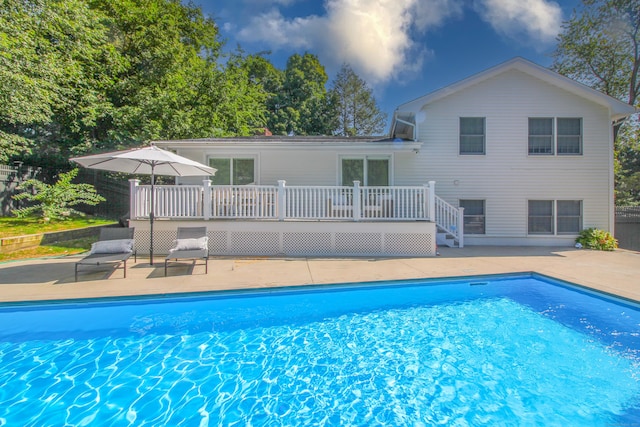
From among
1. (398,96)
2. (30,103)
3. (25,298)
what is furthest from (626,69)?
(30,103)

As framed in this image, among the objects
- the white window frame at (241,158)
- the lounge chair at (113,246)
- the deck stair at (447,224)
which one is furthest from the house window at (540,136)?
the lounge chair at (113,246)

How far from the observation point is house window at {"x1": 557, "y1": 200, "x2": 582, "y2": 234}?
1157 cm

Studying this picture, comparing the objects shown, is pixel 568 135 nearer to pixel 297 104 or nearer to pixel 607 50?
pixel 607 50

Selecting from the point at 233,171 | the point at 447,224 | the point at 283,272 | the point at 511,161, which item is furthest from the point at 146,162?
the point at 511,161

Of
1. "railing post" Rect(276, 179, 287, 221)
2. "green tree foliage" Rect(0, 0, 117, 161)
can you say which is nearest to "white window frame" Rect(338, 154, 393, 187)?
"railing post" Rect(276, 179, 287, 221)

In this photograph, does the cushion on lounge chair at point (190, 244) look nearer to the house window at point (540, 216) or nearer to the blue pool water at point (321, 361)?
the blue pool water at point (321, 361)

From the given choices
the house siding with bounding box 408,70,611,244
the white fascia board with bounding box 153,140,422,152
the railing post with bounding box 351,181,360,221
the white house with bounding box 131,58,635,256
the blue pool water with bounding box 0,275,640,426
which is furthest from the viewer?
the house siding with bounding box 408,70,611,244

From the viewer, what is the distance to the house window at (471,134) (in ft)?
38.5

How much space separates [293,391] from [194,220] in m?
6.97

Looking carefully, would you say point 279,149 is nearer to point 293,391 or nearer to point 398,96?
point 293,391

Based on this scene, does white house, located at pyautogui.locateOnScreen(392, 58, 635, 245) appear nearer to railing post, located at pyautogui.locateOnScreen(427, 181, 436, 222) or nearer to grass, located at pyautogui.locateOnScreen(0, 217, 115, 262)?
railing post, located at pyautogui.locateOnScreen(427, 181, 436, 222)

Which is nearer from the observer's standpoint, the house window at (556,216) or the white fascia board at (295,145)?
the white fascia board at (295,145)

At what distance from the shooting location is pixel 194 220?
9008 millimetres

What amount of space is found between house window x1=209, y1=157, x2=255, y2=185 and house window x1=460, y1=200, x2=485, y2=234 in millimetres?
8626
